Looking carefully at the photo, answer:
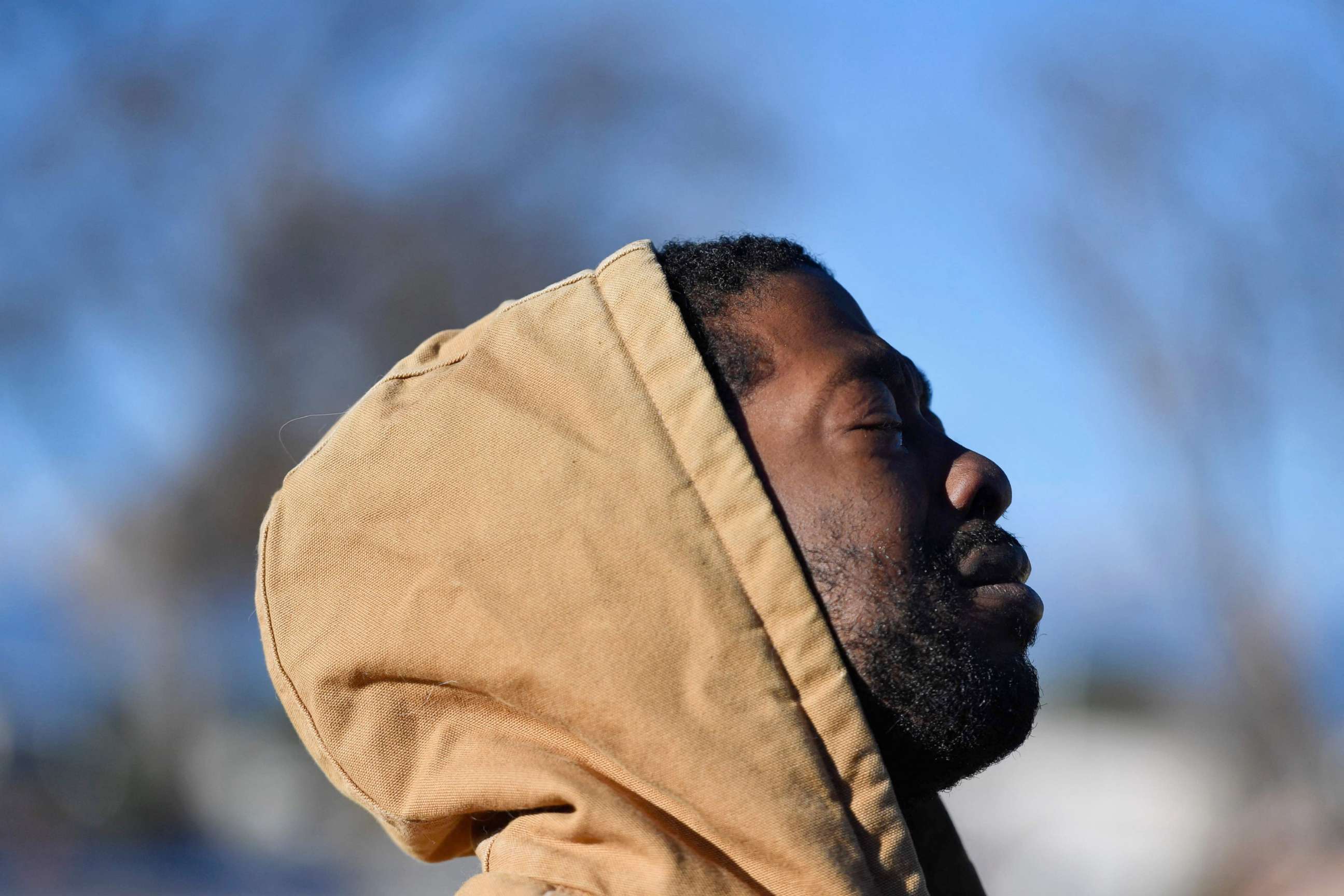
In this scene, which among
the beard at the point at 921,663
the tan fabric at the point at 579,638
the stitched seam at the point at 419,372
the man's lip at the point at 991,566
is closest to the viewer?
the tan fabric at the point at 579,638

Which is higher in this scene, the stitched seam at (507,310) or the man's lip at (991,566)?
the stitched seam at (507,310)

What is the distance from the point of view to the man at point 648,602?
156cm

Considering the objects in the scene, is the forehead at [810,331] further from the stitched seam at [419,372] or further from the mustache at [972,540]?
the stitched seam at [419,372]

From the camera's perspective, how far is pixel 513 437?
5.61 ft

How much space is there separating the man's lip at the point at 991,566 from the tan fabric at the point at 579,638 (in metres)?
0.31

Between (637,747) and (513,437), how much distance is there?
0.49m

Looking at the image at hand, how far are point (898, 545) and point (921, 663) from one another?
0.59 feet

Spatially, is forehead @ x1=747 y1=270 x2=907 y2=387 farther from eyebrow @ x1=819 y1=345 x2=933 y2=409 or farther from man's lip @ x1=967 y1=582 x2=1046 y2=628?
man's lip @ x1=967 y1=582 x2=1046 y2=628

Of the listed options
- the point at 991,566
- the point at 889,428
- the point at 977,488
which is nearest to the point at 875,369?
the point at 889,428

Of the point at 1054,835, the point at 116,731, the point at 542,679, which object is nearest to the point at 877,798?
the point at 542,679

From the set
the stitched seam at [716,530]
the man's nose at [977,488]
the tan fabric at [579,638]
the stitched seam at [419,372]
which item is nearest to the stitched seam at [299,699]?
the tan fabric at [579,638]

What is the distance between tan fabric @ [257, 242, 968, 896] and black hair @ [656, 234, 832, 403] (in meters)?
0.11

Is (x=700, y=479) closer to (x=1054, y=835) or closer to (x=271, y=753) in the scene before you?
(x=1054, y=835)

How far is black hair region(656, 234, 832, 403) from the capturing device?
185 centimetres
